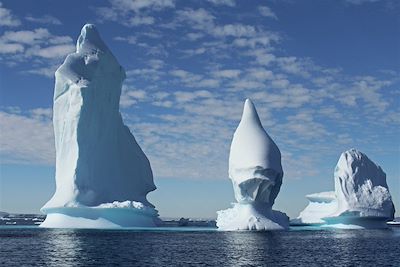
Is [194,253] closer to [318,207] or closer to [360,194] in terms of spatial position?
[360,194]

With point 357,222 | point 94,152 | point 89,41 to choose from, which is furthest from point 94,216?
point 357,222

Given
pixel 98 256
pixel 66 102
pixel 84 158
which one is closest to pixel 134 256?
pixel 98 256

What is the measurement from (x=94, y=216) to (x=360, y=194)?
90.6 feet

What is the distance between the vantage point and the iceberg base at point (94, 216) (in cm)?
4809

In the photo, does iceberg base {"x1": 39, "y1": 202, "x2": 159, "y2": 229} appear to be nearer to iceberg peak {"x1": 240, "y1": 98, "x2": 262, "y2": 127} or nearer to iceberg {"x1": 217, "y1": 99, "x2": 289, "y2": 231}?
iceberg {"x1": 217, "y1": 99, "x2": 289, "y2": 231}

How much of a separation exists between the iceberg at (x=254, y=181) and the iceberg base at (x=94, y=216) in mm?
8024

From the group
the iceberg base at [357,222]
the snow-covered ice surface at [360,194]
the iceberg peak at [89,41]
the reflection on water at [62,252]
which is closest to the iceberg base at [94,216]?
the reflection on water at [62,252]

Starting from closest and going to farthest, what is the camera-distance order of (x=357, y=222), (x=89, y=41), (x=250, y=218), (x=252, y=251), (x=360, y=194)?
(x=252, y=251) → (x=250, y=218) → (x=89, y=41) → (x=360, y=194) → (x=357, y=222)

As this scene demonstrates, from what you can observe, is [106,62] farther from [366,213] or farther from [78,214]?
[366,213]

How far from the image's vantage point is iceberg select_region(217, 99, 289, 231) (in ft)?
156

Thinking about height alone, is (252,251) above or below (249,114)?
below

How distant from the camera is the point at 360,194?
59.0 metres

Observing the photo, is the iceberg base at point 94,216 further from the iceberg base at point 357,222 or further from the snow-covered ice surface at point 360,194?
the iceberg base at point 357,222

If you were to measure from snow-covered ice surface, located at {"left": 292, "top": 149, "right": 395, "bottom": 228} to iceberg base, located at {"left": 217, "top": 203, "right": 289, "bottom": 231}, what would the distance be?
432 inches
